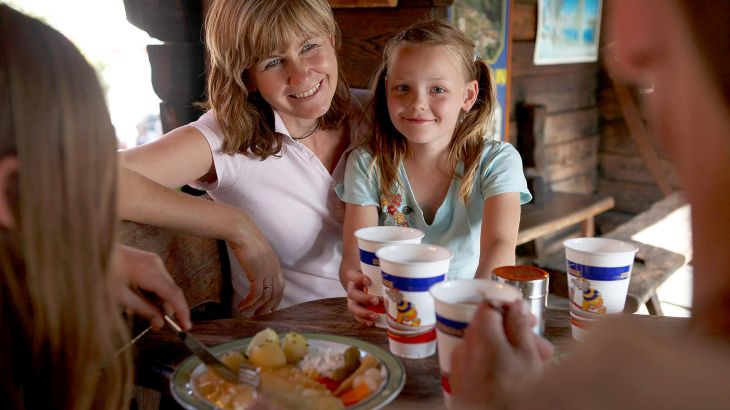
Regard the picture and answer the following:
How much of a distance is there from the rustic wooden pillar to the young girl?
161cm

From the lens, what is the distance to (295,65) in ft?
6.36

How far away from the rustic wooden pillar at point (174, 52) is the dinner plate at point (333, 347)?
7.47 feet

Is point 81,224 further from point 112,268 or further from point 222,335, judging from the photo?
point 222,335

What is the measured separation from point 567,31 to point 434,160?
3.11 metres

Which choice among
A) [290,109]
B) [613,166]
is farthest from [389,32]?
[613,166]

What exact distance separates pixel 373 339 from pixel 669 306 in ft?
10.5

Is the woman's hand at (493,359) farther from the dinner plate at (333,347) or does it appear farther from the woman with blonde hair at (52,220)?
the woman with blonde hair at (52,220)

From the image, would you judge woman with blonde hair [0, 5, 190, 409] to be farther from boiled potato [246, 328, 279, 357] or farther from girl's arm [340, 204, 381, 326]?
girl's arm [340, 204, 381, 326]

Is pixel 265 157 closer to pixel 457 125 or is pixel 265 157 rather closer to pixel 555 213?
pixel 457 125

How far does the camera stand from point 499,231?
5.93ft

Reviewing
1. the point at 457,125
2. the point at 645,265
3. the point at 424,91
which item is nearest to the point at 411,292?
the point at 424,91

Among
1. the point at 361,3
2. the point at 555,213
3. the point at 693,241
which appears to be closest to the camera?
the point at 693,241

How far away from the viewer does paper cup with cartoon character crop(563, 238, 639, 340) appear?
1.26 metres

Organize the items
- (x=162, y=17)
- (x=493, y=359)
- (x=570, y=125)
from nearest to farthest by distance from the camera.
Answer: (x=493, y=359) < (x=162, y=17) < (x=570, y=125)
